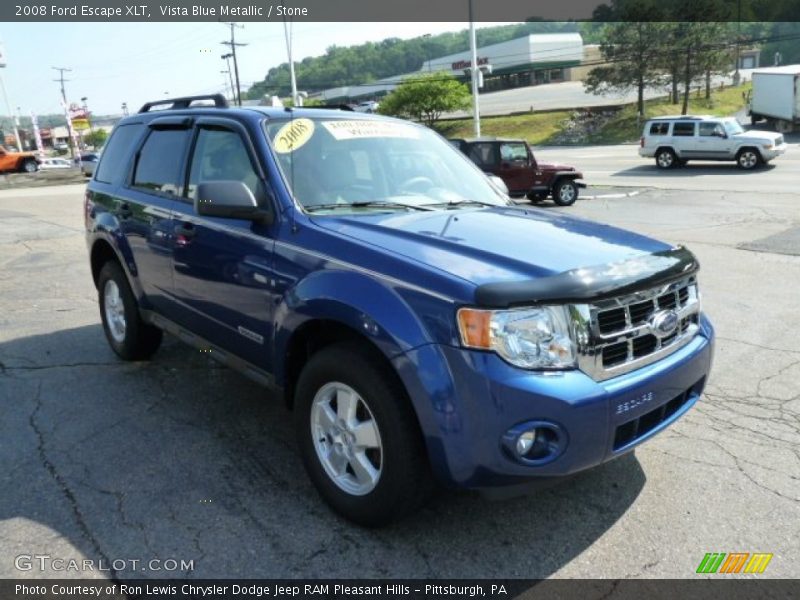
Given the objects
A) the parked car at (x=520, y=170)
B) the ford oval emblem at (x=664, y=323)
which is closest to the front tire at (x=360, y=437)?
the ford oval emblem at (x=664, y=323)

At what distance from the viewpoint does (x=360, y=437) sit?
2873mm

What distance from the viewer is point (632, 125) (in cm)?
4522

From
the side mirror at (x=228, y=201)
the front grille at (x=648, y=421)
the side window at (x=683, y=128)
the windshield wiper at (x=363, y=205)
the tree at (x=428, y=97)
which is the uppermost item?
the tree at (x=428, y=97)

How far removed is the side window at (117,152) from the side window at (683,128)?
2341 centimetres

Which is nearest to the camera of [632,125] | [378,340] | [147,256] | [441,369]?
[441,369]

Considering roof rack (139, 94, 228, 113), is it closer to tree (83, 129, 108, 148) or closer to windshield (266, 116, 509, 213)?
windshield (266, 116, 509, 213)

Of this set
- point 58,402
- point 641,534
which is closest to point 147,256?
point 58,402

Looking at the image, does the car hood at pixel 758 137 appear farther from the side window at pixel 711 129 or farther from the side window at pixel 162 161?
the side window at pixel 162 161

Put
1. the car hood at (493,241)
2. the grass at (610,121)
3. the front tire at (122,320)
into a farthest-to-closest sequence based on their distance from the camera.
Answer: the grass at (610,121) → the front tire at (122,320) → the car hood at (493,241)

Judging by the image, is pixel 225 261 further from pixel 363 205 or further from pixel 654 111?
pixel 654 111

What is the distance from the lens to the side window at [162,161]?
4273mm

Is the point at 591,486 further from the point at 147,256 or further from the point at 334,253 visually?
the point at 147,256

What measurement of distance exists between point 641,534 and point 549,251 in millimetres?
1306

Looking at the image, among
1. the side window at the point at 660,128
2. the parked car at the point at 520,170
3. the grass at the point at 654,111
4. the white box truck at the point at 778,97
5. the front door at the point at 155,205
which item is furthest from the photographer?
the grass at the point at 654,111
